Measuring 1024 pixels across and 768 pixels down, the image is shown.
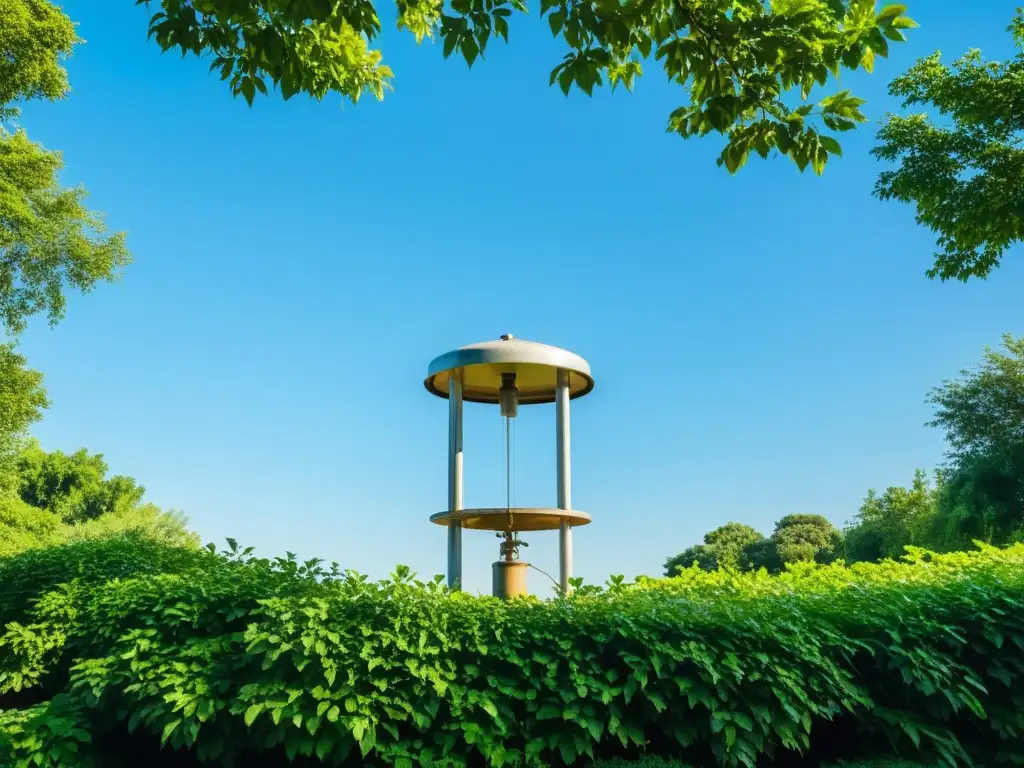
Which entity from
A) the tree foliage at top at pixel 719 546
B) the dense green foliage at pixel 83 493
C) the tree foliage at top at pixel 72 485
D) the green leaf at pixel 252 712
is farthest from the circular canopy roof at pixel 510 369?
the tree foliage at top at pixel 72 485

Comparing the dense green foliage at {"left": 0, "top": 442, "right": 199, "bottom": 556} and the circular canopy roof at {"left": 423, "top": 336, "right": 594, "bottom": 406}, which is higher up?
the dense green foliage at {"left": 0, "top": 442, "right": 199, "bottom": 556}

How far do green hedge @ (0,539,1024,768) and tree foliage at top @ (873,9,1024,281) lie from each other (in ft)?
38.1

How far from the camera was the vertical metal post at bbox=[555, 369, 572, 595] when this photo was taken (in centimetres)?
830

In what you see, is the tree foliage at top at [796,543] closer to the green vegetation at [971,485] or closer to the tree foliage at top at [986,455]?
the green vegetation at [971,485]

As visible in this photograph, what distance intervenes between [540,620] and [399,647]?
0.83 m

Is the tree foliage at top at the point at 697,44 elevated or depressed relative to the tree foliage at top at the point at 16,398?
depressed

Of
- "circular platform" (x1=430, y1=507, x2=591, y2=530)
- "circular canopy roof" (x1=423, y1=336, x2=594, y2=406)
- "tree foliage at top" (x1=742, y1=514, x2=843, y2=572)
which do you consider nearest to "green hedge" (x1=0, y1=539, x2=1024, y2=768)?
"circular platform" (x1=430, y1=507, x2=591, y2=530)

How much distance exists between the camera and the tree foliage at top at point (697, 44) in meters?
4.43

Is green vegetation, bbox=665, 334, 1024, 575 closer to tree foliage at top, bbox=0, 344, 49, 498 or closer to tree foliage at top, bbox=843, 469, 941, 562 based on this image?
tree foliage at top, bbox=843, 469, 941, 562

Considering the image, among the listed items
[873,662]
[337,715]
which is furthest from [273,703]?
[873,662]

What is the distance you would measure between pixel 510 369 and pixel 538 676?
174 inches

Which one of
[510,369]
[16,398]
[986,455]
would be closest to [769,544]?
[986,455]

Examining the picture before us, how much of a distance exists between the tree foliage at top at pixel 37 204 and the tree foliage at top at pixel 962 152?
52.8 ft

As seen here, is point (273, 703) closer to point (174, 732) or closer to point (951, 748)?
point (174, 732)
